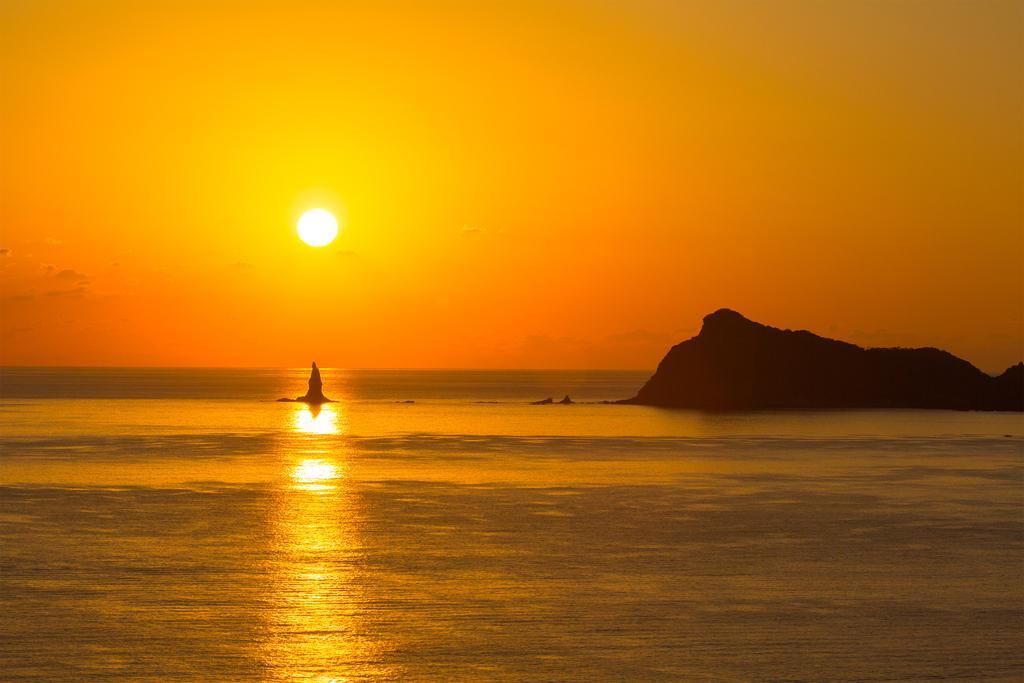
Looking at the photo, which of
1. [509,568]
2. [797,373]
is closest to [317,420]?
[797,373]

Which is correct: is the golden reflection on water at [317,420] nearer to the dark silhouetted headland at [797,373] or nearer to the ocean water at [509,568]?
the ocean water at [509,568]

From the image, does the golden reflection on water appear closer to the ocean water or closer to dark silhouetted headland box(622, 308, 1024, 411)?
the ocean water

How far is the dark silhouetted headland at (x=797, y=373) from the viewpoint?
550 feet

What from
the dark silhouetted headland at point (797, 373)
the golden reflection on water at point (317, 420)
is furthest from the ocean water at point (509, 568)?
the dark silhouetted headland at point (797, 373)

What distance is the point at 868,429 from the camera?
107 metres

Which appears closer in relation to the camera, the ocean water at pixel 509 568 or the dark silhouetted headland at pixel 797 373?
the ocean water at pixel 509 568

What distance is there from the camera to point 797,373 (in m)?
174

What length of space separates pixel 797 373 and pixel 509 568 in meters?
149

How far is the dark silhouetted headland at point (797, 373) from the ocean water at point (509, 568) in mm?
101128

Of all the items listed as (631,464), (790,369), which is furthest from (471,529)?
(790,369)

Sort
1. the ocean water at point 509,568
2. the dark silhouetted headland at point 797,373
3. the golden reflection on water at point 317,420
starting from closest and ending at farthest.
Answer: the ocean water at point 509,568 < the golden reflection on water at point 317,420 < the dark silhouetted headland at point 797,373

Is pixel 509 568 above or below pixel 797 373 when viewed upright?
below

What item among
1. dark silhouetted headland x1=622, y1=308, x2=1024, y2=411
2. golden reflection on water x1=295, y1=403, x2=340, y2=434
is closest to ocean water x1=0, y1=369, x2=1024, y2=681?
golden reflection on water x1=295, y1=403, x2=340, y2=434

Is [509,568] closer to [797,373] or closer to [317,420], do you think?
[317,420]
